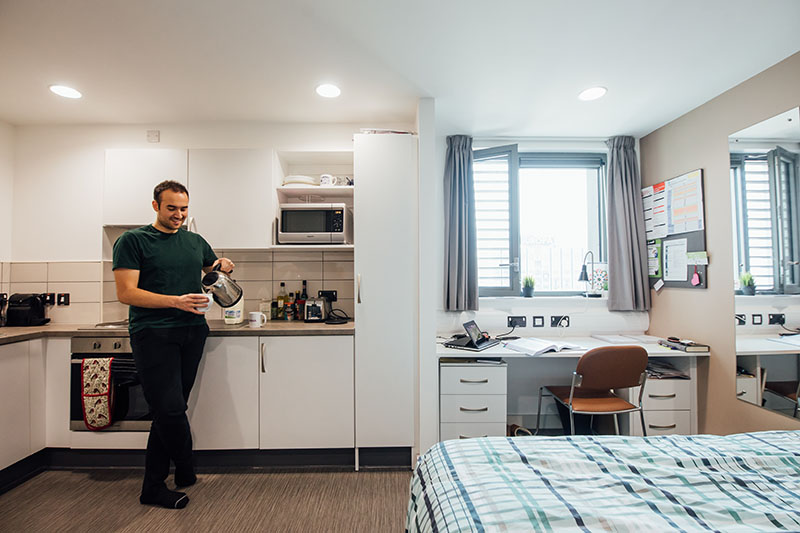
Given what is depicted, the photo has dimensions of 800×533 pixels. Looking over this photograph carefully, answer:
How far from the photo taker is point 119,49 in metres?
1.86

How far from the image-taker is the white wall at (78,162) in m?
2.72

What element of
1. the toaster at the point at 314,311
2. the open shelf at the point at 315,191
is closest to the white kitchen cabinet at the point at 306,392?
the toaster at the point at 314,311

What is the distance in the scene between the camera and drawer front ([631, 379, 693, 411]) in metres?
2.38

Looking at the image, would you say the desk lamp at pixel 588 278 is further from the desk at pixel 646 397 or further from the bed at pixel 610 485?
the bed at pixel 610 485

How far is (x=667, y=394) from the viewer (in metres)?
2.39

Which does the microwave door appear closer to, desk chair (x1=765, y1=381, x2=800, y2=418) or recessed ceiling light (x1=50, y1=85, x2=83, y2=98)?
recessed ceiling light (x1=50, y1=85, x2=83, y2=98)

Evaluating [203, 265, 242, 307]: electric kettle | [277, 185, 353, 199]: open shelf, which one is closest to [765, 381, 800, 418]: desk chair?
[277, 185, 353, 199]: open shelf

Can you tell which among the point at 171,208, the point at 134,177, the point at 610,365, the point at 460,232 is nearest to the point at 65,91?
the point at 134,177

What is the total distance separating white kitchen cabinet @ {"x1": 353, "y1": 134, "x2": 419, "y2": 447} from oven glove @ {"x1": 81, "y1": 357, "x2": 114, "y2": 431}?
1.58m

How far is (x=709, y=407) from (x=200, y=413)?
11.2ft

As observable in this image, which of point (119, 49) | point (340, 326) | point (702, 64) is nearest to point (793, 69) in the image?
point (702, 64)

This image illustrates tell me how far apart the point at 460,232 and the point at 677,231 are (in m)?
1.60

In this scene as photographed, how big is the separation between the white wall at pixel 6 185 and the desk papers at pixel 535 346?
3874mm

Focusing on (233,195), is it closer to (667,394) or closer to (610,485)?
(610,485)
